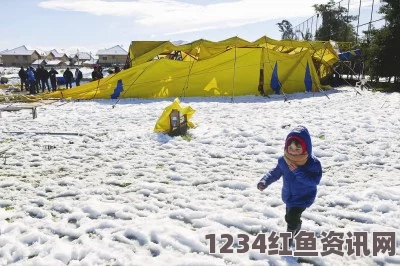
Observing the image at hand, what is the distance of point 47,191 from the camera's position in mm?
5293

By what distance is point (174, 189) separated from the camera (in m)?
5.29

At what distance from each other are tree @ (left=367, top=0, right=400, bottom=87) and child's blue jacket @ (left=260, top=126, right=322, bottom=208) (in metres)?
19.0

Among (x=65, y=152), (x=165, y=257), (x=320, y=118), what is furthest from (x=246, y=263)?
(x=320, y=118)

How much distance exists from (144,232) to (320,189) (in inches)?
113

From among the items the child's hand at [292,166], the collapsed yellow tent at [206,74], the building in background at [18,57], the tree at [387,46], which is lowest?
the child's hand at [292,166]

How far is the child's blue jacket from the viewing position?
3242 millimetres

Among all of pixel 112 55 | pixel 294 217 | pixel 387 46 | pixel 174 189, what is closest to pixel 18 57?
pixel 112 55

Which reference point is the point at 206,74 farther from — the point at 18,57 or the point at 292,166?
the point at 18,57

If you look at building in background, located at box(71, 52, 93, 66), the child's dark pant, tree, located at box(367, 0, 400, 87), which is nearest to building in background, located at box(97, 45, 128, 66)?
building in background, located at box(71, 52, 93, 66)

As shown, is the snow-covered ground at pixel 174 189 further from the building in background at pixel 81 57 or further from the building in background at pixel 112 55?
the building in background at pixel 81 57

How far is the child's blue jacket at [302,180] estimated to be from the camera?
3242 mm

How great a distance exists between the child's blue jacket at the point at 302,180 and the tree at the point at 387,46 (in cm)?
1899

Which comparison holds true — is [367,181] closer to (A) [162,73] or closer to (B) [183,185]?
(B) [183,185]

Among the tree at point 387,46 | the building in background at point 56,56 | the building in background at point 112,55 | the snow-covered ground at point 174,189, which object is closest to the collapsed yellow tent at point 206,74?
the tree at point 387,46
